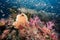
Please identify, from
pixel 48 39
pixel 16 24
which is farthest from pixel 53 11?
pixel 16 24

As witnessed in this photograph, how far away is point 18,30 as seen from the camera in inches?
66.9

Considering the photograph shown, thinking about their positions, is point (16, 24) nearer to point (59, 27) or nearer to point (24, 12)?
point (24, 12)

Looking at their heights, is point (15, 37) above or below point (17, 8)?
below

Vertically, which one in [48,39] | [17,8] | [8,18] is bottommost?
[48,39]

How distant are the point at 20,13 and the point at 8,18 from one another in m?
0.15

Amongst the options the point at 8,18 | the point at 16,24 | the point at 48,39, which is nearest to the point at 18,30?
the point at 16,24

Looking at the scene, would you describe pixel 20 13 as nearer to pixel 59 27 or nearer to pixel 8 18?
pixel 8 18

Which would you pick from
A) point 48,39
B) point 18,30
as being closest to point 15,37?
point 18,30

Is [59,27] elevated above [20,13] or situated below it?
below

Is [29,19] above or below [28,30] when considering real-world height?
above

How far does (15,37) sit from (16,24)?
0.14 m

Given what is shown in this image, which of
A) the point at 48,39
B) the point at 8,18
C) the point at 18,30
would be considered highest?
the point at 8,18

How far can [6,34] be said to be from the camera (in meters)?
1.69

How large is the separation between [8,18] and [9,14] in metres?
0.05
